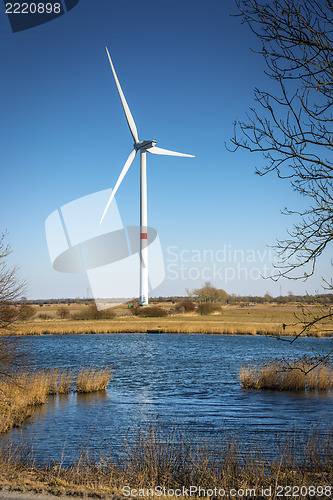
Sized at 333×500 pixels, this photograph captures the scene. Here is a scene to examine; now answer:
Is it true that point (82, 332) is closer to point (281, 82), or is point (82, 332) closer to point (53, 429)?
point (53, 429)

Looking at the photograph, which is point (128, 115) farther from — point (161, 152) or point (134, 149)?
point (161, 152)

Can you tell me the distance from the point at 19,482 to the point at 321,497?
496 centimetres

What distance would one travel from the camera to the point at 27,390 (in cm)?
2008

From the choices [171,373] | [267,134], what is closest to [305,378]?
[171,373]

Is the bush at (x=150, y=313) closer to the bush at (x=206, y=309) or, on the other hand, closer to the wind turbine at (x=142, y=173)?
the wind turbine at (x=142, y=173)

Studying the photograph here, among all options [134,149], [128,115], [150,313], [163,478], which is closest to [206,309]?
[150,313]

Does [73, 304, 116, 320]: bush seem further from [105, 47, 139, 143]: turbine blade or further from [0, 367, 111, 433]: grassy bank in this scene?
[0, 367, 111, 433]: grassy bank

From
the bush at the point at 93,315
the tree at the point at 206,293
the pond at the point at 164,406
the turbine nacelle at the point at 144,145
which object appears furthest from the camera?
the tree at the point at 206,293

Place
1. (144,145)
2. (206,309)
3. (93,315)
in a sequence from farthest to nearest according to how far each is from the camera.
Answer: (206,309) → (93,315) → (144,145)

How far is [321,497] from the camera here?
7.60 meters

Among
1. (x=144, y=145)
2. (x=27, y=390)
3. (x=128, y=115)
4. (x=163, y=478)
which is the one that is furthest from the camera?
(x=144, y=145)

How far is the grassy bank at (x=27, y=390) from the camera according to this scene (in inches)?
657

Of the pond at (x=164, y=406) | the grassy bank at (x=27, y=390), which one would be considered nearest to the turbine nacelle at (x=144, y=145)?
the pond at (x=164, y=406)

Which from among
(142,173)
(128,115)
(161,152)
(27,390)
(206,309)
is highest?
(128,115)
